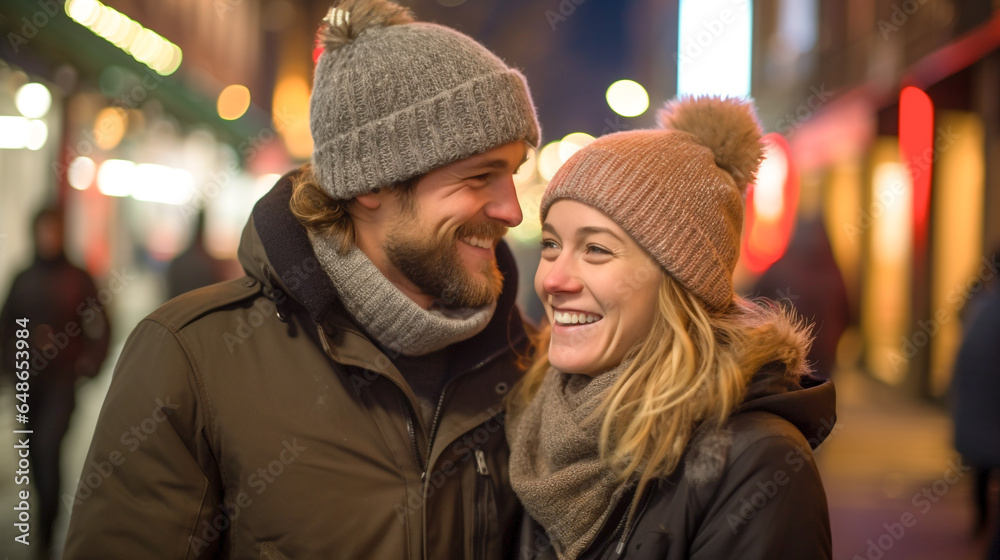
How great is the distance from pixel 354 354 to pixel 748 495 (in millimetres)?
1230

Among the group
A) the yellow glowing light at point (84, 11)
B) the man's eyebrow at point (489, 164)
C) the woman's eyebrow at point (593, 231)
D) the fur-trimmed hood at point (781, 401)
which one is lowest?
the fur-trimmed hood at point (781, 401)

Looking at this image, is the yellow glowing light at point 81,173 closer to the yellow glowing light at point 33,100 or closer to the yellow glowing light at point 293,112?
the yellow glowing light at point 33,100

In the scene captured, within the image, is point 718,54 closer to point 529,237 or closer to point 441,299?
point 441,299

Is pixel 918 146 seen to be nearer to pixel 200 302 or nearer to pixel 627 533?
pixel 627 533

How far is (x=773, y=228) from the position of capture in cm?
1523

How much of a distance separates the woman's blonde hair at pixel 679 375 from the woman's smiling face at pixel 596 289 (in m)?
0.06

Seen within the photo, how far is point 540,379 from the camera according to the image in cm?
277

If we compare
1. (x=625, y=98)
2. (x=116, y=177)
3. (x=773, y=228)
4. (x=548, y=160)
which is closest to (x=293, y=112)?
(x=548, y=160)

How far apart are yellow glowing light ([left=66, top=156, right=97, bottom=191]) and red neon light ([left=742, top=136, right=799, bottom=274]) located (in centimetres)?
1063

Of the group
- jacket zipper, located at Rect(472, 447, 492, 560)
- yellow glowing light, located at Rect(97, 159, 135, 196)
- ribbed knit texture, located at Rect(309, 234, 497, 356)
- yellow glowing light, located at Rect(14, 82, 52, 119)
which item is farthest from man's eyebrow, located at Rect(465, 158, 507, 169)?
yellow glowing light, located at Rect(97, 159, 135, 196)

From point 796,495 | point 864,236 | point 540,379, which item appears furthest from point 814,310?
point 864,236

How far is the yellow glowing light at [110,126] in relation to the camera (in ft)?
31.8

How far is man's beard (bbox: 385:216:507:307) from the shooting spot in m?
2.61

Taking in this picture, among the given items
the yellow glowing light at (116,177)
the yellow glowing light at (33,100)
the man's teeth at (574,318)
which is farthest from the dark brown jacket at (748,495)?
the yellow glowing light at (116,177)
